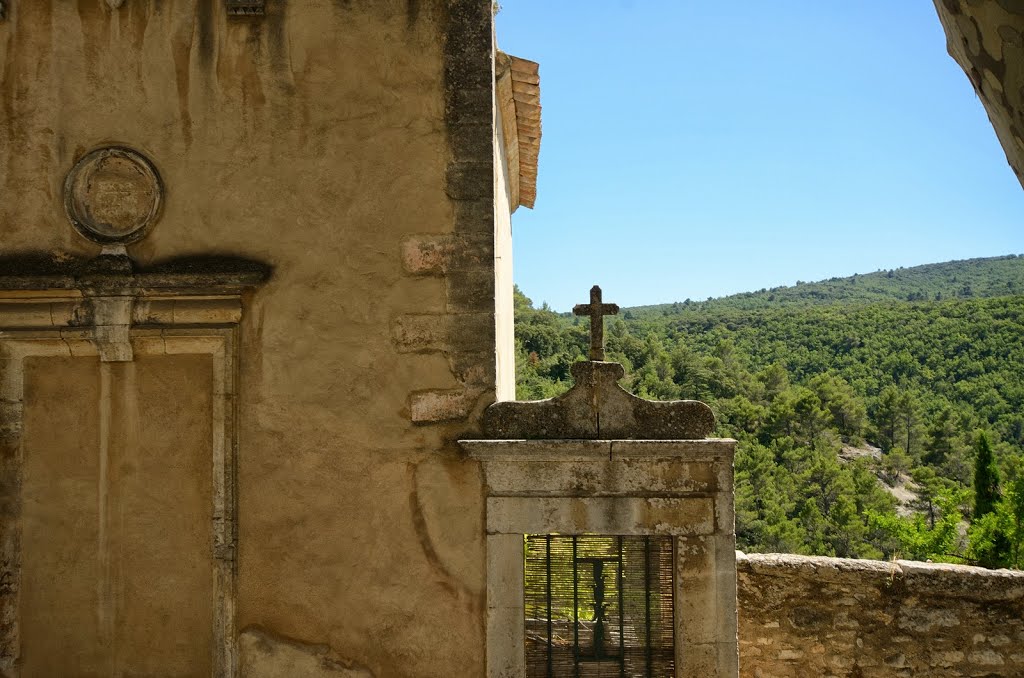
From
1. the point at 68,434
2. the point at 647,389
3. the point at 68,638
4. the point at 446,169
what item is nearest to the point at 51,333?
the point at 68,434

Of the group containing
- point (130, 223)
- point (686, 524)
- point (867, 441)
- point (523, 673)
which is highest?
point (130, 223)

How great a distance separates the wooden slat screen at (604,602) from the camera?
4.34 meters

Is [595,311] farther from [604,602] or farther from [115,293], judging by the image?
[115,293]

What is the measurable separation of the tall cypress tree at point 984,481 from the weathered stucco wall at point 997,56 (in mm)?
27747

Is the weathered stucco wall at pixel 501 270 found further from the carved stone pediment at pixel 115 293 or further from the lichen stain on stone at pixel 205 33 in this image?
the lichen stain on stone at pixel 205 33

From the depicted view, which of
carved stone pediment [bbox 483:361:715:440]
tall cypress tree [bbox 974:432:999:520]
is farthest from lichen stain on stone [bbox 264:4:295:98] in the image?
tall cypress tree [bbox 974:432:999:520]

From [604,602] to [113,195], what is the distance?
11.1 ft

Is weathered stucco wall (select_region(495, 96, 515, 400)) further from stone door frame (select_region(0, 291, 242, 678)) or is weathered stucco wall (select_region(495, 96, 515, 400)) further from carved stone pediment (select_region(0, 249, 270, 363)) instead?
stone door frame (select_region(0, 291, 242, 678))

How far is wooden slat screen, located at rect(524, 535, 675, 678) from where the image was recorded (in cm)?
434

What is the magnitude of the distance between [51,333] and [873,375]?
54735 millimetres

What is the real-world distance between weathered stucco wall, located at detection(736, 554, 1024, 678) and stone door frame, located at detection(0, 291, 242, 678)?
11.1 feet

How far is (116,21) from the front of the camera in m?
4.51

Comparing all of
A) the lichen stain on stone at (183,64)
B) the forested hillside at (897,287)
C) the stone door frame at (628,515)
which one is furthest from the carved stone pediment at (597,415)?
the forested hillside at (897,287)

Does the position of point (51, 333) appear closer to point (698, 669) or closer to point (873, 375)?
point (698, 669)
